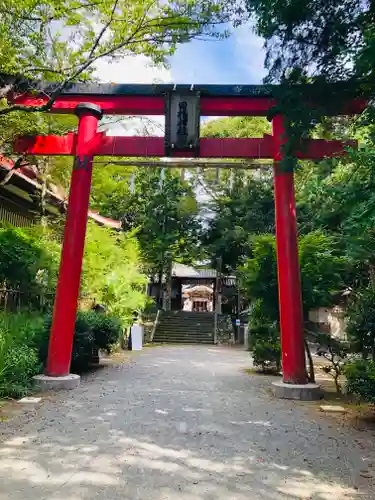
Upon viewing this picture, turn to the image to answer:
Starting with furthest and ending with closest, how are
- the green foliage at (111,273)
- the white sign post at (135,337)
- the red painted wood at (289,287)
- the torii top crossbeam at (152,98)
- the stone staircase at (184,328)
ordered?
1. the stone staircase at (184,328)
2. the white sign post at (135,337)
3. the green foliage at (111,273)
4. the torii top crossbeam at (152,98)
5. the red painted wood at (289,287)

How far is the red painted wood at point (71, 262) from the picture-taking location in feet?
25.0

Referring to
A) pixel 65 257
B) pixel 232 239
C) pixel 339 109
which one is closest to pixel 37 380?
pixel 65 257

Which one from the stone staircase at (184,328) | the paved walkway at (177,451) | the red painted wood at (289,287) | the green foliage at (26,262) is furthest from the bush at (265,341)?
the stone staircase at (184,328)

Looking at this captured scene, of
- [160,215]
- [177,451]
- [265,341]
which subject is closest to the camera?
[177,451]

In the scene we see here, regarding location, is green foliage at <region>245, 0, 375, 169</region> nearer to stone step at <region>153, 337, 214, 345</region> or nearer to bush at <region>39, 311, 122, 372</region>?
bush at <region>39, 311, 122, 372</region>

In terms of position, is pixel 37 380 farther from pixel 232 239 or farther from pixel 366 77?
pixel 232 239

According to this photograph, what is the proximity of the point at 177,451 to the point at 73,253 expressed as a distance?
4.67 meters

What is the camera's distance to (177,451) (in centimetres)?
413

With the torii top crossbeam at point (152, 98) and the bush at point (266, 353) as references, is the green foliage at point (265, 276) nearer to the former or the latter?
the bush at point (266, 353)

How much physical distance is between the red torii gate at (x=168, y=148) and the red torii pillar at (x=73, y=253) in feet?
0.06

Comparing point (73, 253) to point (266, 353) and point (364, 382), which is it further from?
point (266, 353)

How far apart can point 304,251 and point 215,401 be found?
3.53m

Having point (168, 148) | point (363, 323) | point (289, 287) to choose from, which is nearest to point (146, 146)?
point (168, 148)

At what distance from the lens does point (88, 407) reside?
6031mm
